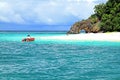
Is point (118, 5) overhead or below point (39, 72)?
overhead

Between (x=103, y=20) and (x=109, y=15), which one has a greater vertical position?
(x=109, y=15)

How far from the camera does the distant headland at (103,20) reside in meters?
68.3

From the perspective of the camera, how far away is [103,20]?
2800 inches

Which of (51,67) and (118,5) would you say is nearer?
(51,67)

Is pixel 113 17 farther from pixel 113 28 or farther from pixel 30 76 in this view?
pixel 30 76

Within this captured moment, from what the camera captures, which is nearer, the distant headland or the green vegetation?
the green vegetation

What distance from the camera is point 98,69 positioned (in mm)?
17938

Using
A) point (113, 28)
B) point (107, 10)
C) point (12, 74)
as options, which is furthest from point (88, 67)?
point (107, 10)

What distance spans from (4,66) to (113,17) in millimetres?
52314

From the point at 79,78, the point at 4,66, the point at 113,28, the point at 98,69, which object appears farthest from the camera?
the point at 113,28

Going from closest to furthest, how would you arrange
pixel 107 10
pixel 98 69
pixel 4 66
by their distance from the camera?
1. pixel 98 69
2. pixel 4 66
3. pixel 107 10

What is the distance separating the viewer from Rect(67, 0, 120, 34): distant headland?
68.3m

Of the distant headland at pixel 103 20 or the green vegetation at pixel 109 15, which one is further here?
the distant headland at pixel 103 20

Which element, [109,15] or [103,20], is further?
[103,20]
